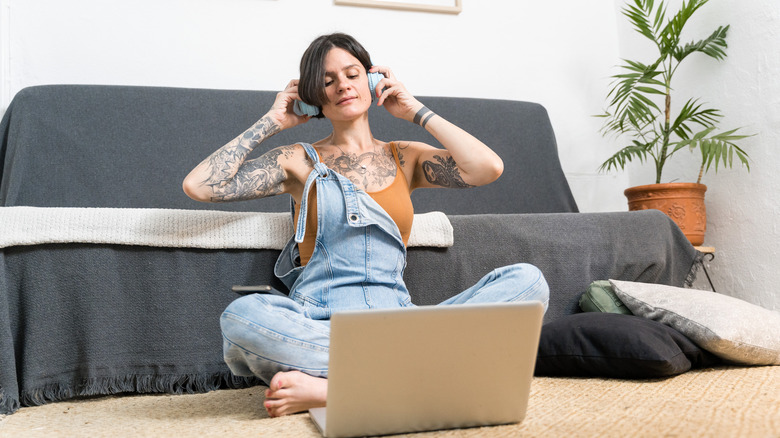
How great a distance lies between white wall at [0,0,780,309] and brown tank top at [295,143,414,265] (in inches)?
42.7

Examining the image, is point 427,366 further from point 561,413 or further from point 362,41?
point 362,41

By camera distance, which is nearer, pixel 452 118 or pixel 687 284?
pixel 687 284

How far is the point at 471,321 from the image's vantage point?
0.87 meters

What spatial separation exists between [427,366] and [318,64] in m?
0.81

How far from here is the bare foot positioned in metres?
1.13

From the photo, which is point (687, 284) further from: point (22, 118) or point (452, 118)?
point (22, 118)

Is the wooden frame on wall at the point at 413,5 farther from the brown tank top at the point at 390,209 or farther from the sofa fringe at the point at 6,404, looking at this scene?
the sofa fringe at the point at 6,404

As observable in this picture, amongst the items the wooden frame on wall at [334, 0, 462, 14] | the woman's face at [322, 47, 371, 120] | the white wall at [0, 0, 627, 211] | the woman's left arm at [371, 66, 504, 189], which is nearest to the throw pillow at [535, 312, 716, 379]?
the woman's left arm at [371, 66, 504, 189]

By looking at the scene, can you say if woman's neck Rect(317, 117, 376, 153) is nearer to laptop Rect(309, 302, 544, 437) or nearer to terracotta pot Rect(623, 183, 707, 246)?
laptop Rect(309, 302, 544, 437)

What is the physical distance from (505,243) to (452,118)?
3.20 ft

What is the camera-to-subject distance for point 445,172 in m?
1.56

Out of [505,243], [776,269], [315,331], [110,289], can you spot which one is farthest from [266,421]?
[776,269]

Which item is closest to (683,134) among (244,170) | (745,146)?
(745,146)

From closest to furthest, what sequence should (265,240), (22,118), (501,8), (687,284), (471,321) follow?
(471,321) < (265,240) < (687,284) < (22,118) < (501,8)
